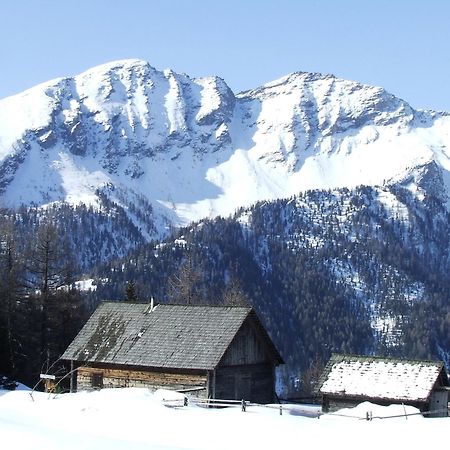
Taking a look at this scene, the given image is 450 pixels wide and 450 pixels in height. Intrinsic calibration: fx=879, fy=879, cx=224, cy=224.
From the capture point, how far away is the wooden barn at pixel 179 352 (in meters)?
42.2

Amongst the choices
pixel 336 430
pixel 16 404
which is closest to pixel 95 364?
pixel 16 404

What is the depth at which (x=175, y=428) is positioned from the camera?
2870 centimetres

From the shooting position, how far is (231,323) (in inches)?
1690

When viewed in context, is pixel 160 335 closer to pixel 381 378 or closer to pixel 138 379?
pixel 138 379

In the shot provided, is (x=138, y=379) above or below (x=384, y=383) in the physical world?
above

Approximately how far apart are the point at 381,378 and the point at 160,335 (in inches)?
436

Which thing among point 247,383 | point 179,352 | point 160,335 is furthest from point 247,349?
point 160,335

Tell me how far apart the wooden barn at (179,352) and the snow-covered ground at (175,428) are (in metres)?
6.73

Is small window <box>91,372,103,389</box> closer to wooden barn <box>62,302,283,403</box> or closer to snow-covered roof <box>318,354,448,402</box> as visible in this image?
wooden barn <box>62,302,283,403</box>

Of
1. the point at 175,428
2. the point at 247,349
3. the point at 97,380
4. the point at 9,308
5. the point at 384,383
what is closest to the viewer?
the point at 175,428

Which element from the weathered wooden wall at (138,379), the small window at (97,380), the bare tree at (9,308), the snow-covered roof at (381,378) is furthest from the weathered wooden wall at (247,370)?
the bare tree at (9,308)

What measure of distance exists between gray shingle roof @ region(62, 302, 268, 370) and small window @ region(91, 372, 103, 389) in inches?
39.2

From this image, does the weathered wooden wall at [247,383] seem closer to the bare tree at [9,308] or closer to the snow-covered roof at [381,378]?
the snow-covered roof at [381,378]

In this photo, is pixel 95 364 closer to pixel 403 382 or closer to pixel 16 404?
pixel 16 404
